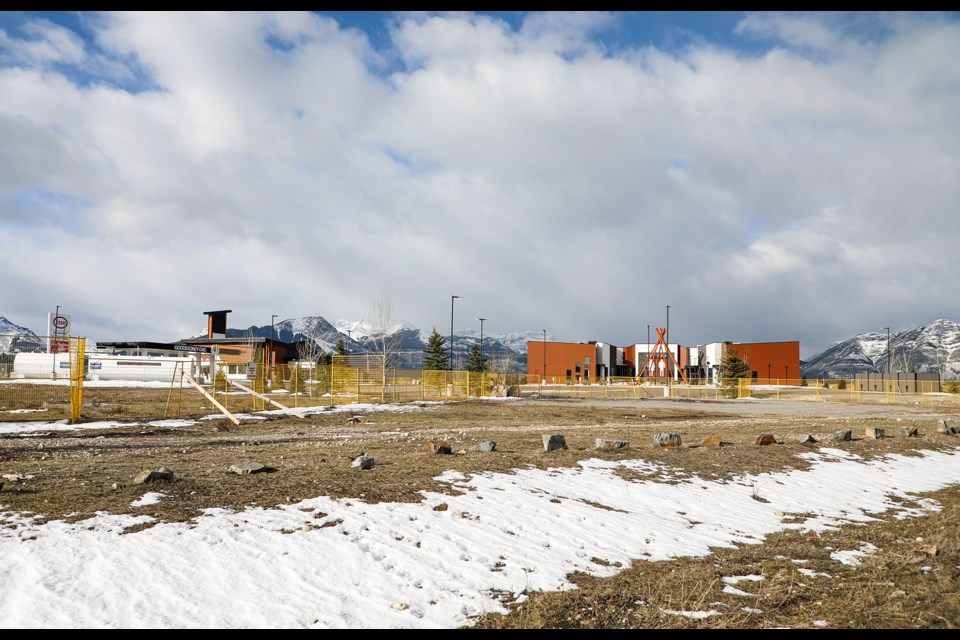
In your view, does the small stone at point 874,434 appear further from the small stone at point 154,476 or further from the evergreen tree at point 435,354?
the evergreen tree at point 435,354

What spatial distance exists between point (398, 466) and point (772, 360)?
9209 centimetres

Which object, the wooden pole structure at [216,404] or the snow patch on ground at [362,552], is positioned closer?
the snow patch on ground at [362,552]

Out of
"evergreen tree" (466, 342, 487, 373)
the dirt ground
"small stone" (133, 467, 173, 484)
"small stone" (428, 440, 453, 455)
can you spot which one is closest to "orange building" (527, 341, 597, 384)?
"evergreen tree" (466, 342, 487, 373)

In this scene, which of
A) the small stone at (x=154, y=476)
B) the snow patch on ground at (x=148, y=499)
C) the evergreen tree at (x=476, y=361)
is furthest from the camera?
the evergreen tree at (x=476, y=361)

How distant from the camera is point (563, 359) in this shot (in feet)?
313

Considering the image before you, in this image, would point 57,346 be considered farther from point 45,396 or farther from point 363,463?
point 363,463

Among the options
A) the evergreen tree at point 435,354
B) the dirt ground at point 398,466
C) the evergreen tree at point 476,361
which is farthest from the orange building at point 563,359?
the dirt ground at point 398,466

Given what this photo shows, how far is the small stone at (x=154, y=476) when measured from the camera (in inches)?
332

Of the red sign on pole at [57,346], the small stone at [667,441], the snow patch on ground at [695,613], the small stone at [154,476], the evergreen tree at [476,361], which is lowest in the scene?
the snow patch on ground at [695,613]

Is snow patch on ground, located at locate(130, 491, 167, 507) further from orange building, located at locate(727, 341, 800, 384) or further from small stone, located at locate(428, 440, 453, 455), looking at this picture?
orange building, located at locate(727, 341, 800, 384)

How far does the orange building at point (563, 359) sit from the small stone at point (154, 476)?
277 feet

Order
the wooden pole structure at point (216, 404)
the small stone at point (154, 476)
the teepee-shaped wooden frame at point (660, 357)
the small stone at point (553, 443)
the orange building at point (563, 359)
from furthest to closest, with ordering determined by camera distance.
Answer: the orange building at point (563, 359), the teepee-shaped wooden frame at point (660, 357), the wooden pole structure at point (216, 404), the small stone at point (553, 443), the small stone at point (154, 476)

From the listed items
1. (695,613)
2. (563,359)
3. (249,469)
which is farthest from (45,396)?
→ (563,359)
